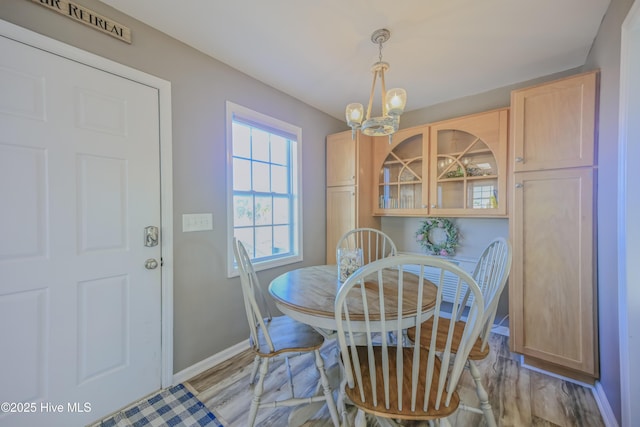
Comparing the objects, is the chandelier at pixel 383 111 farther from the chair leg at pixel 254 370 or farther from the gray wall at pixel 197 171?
the chair leg at pixel 254 370

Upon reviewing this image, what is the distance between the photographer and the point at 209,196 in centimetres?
203

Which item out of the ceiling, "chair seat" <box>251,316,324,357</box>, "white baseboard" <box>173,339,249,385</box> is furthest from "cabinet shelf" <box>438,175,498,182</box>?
"white baseboard" <box>173,339,249,385</box>

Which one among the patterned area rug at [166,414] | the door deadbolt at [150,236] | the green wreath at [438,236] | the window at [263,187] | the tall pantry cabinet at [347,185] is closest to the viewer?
the patterned area rug at [166,414]

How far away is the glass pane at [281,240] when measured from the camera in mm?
2652

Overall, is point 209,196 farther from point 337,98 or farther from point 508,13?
point 508,13

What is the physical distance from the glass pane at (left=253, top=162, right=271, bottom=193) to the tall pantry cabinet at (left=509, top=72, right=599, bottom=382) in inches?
83.5

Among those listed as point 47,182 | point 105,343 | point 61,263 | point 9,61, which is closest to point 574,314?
point 105,343

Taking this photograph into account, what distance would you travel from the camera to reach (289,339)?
147cm

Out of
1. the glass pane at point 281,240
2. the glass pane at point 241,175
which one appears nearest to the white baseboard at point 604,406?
the glass pane at point 281,240

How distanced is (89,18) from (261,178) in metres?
1.50

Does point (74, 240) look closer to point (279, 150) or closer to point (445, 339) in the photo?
point (279, 150)

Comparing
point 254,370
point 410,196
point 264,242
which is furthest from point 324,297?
point 410,196

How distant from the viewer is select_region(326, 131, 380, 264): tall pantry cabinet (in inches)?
115

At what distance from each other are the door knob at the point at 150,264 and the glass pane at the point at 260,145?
1.23m
